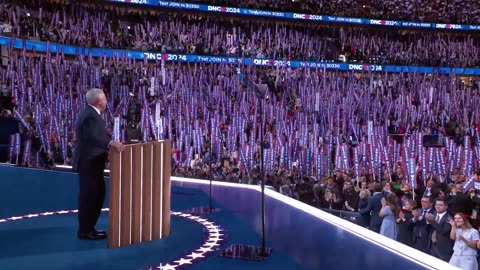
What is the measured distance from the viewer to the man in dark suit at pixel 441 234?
5293 millimetres

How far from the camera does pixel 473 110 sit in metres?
22.2

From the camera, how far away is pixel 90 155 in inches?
168

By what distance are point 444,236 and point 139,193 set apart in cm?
305

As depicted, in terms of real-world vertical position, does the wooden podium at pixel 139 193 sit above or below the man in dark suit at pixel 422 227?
above

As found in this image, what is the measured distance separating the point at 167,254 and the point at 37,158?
864 cm

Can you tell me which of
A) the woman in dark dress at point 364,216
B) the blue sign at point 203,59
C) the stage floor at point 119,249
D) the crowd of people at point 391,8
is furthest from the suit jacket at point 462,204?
the crowd of people at point 391,8

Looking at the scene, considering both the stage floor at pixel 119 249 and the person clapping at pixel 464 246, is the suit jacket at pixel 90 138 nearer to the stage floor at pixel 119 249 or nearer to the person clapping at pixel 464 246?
the stage floor at pixel 119 249

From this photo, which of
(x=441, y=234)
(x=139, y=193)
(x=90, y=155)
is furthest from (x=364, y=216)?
(x=90, y=155)

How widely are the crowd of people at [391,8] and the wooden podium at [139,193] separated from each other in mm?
30360

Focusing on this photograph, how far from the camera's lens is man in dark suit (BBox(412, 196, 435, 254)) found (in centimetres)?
573

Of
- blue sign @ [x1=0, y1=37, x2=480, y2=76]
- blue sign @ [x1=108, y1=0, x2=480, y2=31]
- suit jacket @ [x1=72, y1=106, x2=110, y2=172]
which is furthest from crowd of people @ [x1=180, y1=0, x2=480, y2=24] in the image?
suit jacket @ [x1=72, y1=106, x2=110, y2=172]

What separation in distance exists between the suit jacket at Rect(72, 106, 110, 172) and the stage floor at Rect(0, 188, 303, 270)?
0.66 meters

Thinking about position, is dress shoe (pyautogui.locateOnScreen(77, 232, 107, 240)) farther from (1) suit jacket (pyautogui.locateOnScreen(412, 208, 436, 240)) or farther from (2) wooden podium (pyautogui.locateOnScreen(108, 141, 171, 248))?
(1) suit jacket (pyautogui.locateOnScreen(412, 208, 436, 240))

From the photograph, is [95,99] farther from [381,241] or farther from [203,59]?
[203,59]
